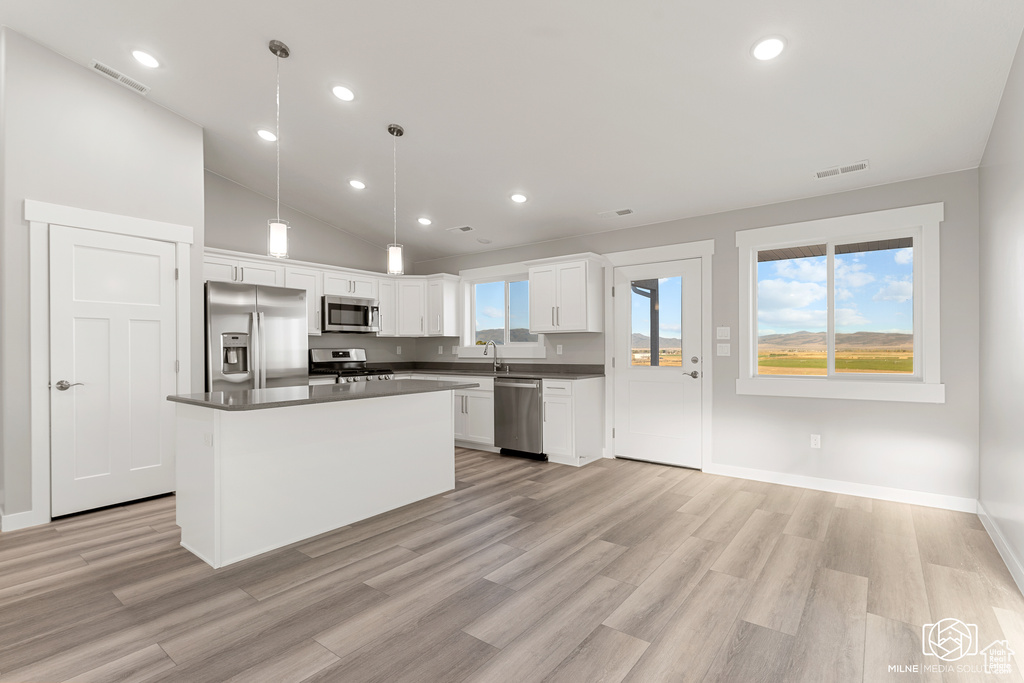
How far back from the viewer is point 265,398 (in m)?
2.80

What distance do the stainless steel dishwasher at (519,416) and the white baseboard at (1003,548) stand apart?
3449 mm

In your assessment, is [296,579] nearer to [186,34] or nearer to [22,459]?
[22,459]

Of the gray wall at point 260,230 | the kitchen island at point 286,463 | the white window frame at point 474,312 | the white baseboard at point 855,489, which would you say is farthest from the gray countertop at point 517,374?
the kitchen island at point 286,463

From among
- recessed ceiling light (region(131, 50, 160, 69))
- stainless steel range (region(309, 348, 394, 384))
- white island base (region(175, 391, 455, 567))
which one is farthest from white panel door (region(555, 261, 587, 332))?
recessed ceiling light (region(131, 50, 160, 69))

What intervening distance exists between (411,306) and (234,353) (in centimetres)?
250

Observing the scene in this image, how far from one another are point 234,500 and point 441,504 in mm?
1482

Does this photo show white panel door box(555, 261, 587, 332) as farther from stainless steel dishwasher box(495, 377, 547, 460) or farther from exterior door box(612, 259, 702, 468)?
stainless steel dishwasher box(495, 377, 547, 460)

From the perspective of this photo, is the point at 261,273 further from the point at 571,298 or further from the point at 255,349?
the point at 571,298

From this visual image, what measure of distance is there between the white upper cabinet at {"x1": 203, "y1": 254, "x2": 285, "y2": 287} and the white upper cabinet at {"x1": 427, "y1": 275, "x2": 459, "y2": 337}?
6.12 ft

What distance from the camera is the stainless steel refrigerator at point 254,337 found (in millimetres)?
4375

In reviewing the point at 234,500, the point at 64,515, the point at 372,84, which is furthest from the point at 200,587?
the point at 372,84

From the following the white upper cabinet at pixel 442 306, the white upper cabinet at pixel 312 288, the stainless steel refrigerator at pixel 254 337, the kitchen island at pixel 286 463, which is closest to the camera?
the kitchen island at pixel 286 463

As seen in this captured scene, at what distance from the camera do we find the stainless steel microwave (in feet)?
18.8

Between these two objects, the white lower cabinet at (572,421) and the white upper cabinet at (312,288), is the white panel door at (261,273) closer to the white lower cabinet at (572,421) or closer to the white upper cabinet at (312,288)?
the white upper cabinet at (312,288)
